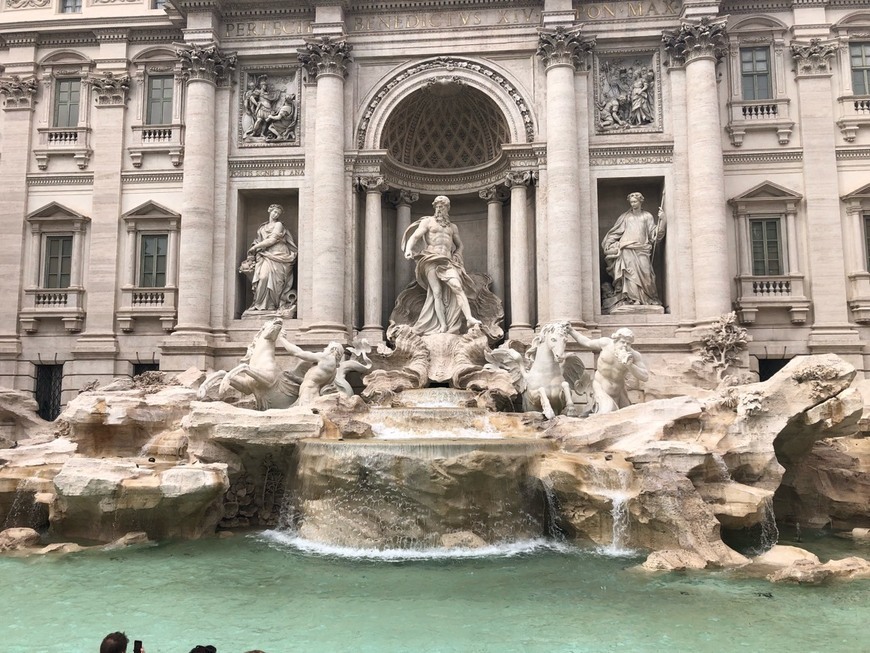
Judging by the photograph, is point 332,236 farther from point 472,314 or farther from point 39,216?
point 39,216

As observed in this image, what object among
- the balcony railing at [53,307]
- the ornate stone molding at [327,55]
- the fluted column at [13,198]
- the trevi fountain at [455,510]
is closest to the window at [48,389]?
the fluted column at [13,198]

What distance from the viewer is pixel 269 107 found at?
755 inches

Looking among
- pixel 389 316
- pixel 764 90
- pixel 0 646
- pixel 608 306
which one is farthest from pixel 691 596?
pixel 764 90

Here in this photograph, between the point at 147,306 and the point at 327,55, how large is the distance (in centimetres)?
875

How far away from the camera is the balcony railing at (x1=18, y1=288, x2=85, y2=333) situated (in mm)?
19359

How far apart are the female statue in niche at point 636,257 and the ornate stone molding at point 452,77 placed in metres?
3.62

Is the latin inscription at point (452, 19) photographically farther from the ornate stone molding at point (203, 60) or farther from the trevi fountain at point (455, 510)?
the trevi fountain at point (455, 510)

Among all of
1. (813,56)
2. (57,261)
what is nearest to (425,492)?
(57,261)

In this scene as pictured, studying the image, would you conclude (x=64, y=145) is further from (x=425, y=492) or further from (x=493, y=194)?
(x=425, y=492)

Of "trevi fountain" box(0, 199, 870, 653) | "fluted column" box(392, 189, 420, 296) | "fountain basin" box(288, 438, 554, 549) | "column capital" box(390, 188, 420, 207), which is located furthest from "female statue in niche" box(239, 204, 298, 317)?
"fountain basin" box(288, 438, 554, 549)

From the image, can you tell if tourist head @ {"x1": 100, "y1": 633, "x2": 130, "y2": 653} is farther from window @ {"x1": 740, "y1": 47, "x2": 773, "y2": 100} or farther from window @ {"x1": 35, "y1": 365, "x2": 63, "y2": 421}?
Result: window @ {"x1": 740, "y1": 47, "x2": 773, "y2": 100}

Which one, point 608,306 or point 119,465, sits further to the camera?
point 608,306

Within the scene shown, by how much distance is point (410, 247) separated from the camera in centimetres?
1739

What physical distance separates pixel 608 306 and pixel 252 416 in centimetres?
1052
